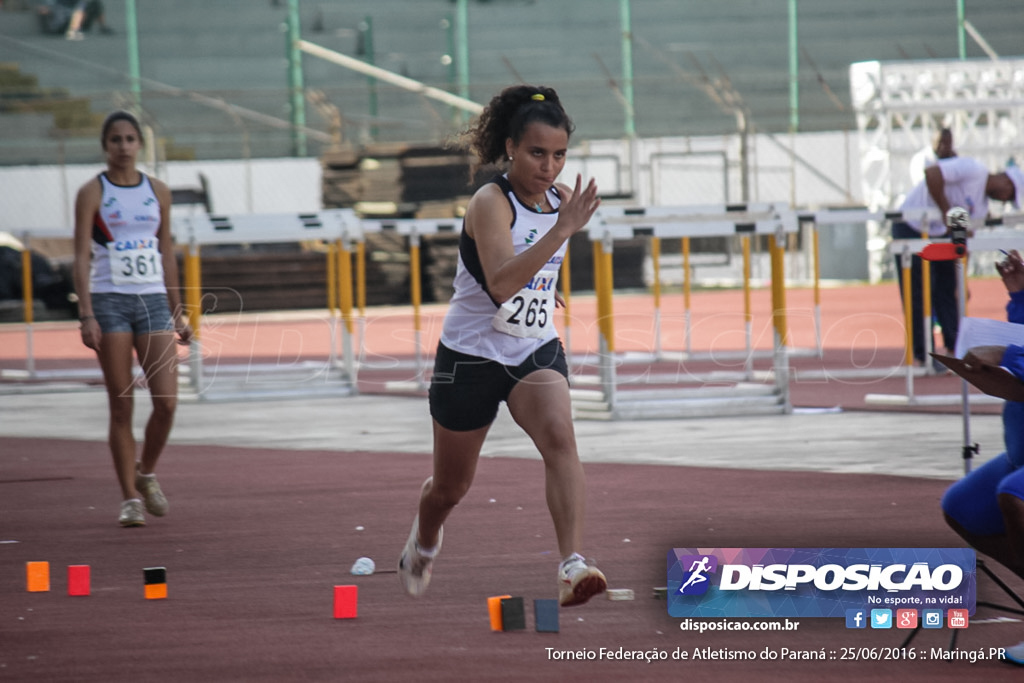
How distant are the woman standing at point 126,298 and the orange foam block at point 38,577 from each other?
1359 mm

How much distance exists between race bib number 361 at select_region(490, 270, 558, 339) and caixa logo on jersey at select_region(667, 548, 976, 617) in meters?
0.92

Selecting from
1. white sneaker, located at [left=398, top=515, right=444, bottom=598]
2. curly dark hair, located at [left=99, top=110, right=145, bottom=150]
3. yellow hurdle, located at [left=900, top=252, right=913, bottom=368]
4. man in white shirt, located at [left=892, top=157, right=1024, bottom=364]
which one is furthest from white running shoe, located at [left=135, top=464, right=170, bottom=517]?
man in white shirt, located at [left=892, top=157, right=1024, bottom=364]

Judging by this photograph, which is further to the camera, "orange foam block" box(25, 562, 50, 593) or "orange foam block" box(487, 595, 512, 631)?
"orange foam block" box(25, 562, 50, 593)

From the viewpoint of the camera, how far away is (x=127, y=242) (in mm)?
7051

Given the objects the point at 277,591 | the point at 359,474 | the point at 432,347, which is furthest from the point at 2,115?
the point at 277,591

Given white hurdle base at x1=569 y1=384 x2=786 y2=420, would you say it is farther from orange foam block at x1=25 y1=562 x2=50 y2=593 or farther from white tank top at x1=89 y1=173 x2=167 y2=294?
orange foam block at x1=25 y1=562 x2=50 y2=593

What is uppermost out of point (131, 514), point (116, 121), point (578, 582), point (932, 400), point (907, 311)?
point (116, 121)

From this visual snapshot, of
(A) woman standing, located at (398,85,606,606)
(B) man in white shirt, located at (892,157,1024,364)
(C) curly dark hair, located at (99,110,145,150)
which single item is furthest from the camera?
(B) man in white shirt, located at (892,157,1024,364)

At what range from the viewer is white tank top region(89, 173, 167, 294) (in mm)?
6965

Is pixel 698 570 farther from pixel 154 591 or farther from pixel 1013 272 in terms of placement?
pixel 154 591

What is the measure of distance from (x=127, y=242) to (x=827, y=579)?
4.16 m

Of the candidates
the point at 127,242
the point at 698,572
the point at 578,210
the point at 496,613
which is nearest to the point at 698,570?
the point at 698,572

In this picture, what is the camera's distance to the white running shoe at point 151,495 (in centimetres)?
707

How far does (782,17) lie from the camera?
34.9 m
